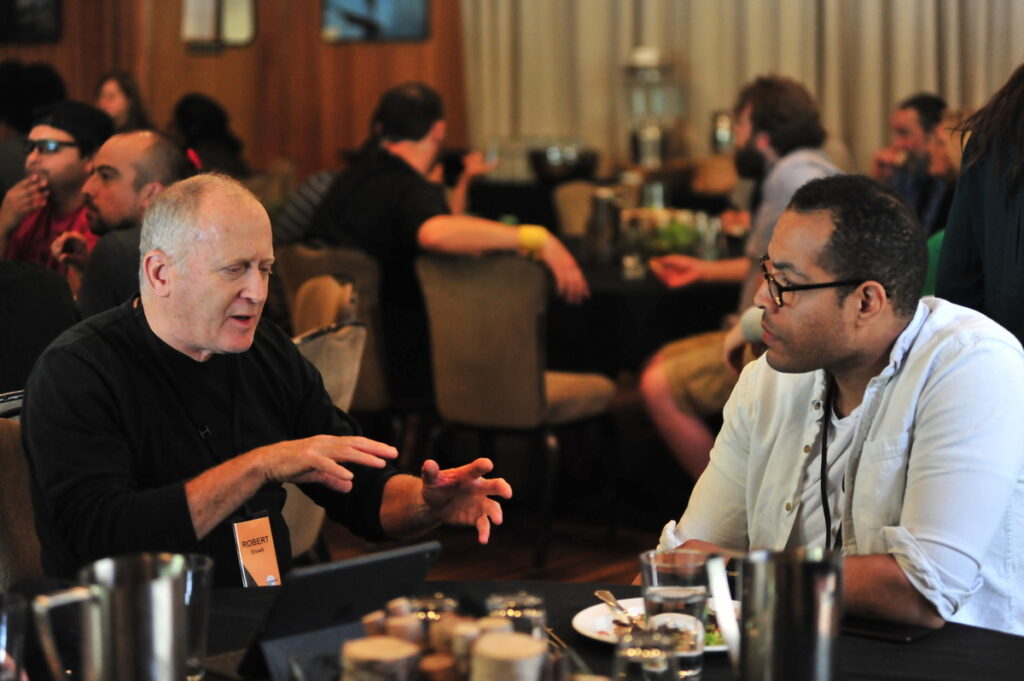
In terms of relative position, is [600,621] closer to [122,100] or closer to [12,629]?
[12,629]

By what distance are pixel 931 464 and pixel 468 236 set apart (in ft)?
8.58

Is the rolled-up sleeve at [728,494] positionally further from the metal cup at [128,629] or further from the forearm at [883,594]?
the metal cup at [128,629]

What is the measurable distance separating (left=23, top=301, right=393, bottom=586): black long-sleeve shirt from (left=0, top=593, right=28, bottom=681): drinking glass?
703 millimetres

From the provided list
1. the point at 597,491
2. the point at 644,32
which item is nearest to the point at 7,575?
the point at 597,491

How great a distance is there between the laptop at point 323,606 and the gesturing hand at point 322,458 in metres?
0.45

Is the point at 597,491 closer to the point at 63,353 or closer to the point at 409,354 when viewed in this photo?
the point at 409,354

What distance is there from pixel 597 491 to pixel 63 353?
11.3 feet

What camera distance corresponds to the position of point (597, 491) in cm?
527

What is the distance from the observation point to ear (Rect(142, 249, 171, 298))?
6.95 ft

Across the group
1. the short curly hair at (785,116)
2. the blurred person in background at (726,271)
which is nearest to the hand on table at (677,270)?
the blurred person in background at (726,271)

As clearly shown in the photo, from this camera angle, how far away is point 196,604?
1.31 meters

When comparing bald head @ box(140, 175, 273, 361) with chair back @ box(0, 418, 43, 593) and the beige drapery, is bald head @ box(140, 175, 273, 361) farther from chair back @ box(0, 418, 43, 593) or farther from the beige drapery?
the beige drapery

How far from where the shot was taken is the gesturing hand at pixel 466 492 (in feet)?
6.42

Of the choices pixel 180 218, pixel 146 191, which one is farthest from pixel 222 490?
pixel 146 191
